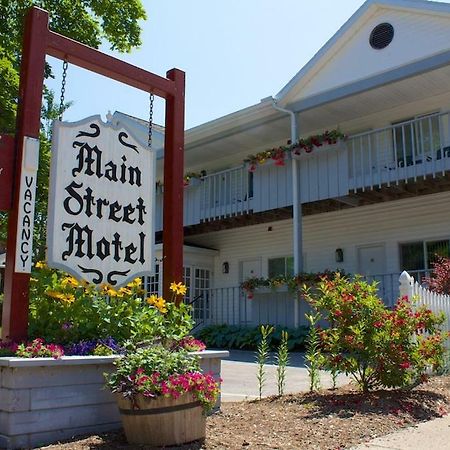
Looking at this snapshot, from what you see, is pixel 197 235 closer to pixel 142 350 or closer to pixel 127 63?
pixel 127 63

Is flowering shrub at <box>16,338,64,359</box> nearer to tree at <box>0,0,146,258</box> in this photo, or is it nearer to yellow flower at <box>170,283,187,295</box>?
yellow flower at <box>170,283,187,295</box>

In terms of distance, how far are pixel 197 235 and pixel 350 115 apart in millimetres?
6626

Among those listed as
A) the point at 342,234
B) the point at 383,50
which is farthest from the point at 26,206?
the point at 383,50

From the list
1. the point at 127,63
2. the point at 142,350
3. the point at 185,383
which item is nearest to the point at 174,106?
the point at 127,63

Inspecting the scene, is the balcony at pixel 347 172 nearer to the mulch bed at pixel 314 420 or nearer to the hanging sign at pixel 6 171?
the mulch bed at pixel 314 420

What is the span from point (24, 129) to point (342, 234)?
12.0 m

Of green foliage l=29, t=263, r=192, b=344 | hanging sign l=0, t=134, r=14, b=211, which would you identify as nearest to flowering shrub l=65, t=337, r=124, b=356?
green foliage l=29, t=263, r=192, b=344

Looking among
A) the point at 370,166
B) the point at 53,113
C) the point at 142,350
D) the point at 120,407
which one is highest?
the point at 53,113

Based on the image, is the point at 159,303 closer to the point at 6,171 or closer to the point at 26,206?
the point at 26,206

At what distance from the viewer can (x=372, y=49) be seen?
1524cm

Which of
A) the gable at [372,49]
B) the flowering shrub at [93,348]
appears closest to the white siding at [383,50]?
the gable at [372,49]

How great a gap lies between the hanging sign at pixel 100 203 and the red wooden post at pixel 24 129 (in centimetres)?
35

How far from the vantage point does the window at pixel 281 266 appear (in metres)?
17.3

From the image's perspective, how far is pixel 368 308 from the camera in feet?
20.8
